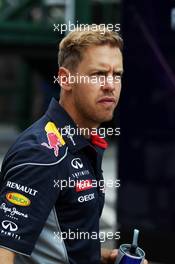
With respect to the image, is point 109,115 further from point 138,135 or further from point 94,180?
point 138,135

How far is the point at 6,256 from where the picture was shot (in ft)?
5.39

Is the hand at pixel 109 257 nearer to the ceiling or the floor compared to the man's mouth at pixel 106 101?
nearer to the floor

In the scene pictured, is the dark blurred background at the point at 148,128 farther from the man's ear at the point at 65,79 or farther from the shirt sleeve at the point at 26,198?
the shirt sleeve at the point at 26,198

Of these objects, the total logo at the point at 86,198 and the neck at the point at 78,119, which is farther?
the neck at the point at 78,119

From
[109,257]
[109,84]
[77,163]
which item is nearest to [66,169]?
[77,163]

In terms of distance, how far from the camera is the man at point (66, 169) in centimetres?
166

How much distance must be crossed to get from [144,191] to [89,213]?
340 centimetres

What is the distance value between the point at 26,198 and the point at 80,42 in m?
0.53

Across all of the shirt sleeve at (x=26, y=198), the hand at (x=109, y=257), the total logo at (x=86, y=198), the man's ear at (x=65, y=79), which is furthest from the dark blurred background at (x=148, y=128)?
the shirt sleeve at (x=26, y=198)

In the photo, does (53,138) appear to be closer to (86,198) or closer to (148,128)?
(86,198)

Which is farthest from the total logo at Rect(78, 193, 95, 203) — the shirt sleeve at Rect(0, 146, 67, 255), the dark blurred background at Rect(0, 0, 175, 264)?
the dark blurred background at Rect(0, 0, 175, 264)

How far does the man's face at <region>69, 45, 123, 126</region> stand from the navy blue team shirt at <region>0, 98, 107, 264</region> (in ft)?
0.23

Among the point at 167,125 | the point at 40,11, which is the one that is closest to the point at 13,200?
the point at 167,125

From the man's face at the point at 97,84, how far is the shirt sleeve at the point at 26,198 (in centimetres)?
27
